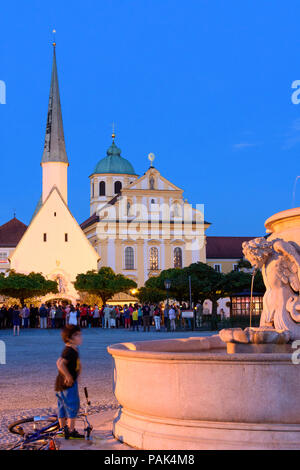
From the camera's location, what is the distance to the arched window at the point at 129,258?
3415 inches

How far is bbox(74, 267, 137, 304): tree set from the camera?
190ft

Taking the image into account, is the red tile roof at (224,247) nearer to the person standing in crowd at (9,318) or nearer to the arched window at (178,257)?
the arched window at (178,257)

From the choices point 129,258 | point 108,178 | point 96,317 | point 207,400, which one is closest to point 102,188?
point 108,178

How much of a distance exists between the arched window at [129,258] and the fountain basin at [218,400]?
80082 mm

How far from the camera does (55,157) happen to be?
73.1m

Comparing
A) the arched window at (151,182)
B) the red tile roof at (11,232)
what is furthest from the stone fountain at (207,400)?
the red tile roof at (11,232)

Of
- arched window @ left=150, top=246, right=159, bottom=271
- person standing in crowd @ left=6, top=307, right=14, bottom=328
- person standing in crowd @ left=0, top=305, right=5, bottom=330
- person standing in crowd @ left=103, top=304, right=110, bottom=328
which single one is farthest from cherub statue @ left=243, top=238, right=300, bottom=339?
arched window @ left=150, top=246, right=159, bottom=271

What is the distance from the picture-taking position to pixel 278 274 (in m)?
7.91

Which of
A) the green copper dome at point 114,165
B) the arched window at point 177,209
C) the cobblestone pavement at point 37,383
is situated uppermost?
the green copper dome at point 114,165

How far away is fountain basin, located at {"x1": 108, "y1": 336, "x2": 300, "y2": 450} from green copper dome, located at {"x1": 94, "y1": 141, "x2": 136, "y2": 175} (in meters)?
99.9

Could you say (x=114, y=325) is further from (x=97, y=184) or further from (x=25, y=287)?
(x=97, y=184)

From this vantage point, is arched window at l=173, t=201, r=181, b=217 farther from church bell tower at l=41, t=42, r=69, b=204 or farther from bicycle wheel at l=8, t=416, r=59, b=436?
bicycle wheel at l=8, t=416, r=59, b=436

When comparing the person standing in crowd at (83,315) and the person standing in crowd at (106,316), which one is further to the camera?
the person standing in crowd at (83,315)
